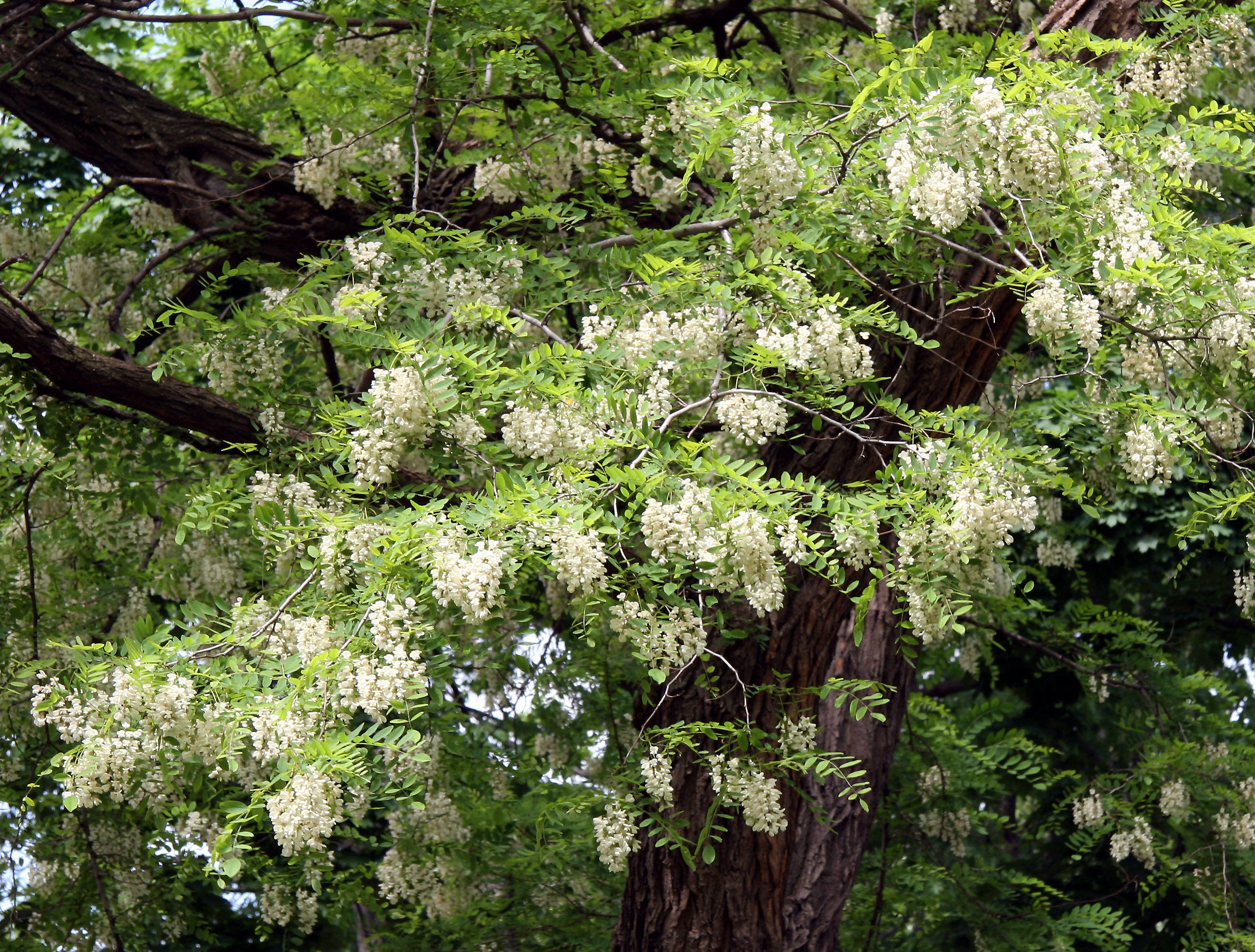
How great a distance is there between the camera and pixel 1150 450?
11.4 feet

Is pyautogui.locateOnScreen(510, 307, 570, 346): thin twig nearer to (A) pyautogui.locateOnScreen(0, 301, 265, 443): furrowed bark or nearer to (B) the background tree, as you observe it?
(B) the background tree

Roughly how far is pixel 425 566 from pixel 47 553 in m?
3.30

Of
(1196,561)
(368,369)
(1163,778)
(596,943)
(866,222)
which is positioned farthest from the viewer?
(1196,561)

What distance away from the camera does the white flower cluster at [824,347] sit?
3.33 metres

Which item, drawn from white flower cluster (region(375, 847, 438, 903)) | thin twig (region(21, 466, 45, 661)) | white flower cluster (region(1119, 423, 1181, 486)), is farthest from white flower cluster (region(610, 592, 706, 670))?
white flower cluster (region(375, 847, 438, 903))

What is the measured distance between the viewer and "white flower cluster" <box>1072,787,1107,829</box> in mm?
6039

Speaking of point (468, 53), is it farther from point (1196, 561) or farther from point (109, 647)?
point (1196, 561)

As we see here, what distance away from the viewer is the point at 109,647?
10.4 ft

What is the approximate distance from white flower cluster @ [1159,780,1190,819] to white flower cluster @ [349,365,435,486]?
163 inches

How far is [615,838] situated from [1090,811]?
10.7 ft

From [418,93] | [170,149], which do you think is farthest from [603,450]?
[170,149]

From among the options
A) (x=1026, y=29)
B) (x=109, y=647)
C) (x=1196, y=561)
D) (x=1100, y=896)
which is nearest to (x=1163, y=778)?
(x=1100, y=896)

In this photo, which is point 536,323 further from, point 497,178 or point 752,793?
point 752,793

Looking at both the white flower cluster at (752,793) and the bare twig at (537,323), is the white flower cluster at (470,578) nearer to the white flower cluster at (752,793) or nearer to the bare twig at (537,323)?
the bare twig at (537,323)
